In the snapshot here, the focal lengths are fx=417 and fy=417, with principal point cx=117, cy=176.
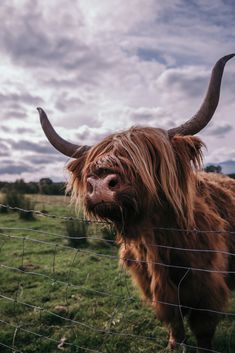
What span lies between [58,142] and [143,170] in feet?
4.25

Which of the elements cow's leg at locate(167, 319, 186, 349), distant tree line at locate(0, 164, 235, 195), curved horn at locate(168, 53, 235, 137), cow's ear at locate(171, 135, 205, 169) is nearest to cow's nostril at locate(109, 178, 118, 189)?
cow's ear at locate(171, 135, 205, 169)

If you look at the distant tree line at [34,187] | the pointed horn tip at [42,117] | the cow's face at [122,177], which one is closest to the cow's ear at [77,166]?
the cow's face at [122,177]

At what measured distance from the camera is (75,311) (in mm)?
5141

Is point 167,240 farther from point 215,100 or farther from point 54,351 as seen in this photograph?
point 54,351

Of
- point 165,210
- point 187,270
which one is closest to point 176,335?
point 187,270

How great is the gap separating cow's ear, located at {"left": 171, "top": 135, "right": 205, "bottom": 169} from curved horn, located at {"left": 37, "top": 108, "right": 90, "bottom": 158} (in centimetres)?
88

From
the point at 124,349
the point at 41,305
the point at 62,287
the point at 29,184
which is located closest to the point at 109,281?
the point at 62,287

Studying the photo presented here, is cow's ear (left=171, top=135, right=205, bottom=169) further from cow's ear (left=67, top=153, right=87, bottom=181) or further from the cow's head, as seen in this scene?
cow's ear (left=67, top=153, right=87, bottom=181)

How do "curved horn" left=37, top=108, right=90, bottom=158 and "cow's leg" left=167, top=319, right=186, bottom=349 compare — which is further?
"cow's leg" left=167, top=319, right=186, bottom=349

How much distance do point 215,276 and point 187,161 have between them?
103 cm

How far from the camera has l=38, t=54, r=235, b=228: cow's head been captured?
2.71 meters

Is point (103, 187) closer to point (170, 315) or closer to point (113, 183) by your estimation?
point (113, 183)

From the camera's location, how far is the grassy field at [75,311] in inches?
168

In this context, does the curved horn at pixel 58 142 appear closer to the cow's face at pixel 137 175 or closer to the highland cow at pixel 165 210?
the highland cow at pixel 165 210
